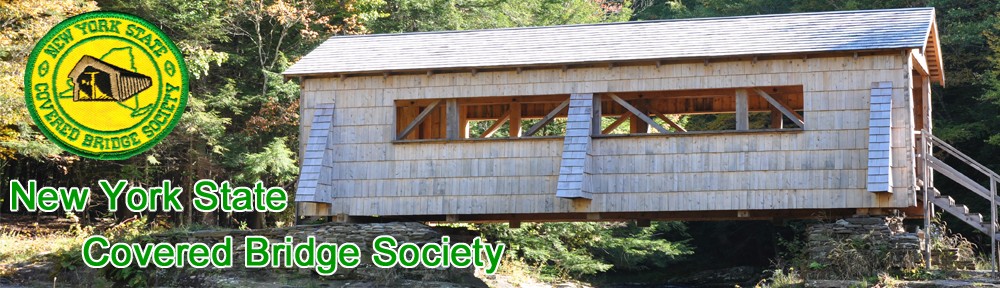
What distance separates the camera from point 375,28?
3334 cm

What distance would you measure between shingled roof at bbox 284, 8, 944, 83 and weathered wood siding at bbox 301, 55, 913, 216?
288mm

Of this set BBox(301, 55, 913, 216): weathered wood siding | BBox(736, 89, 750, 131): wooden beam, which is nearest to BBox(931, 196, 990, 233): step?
BBox(301, 55, 913, 216): weathered wood siding

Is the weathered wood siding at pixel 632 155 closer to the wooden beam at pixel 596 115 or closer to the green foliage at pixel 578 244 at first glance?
the wooden beam at pixel 596 115

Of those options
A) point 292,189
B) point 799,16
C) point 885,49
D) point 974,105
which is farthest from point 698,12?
point 885,49

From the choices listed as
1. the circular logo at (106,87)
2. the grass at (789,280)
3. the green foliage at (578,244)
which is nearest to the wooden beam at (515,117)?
the green foliage at (578,244)

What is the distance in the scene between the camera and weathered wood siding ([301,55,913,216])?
19641mm

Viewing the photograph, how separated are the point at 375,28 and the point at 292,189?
4920 millimetres

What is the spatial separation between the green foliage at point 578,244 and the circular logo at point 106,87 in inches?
563

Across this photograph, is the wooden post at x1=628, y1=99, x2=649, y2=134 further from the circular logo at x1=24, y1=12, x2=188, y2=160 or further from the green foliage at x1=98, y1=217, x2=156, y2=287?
the circular logo at x1=24, y1=12, x2=188, y2=160

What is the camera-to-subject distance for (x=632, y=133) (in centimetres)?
2131

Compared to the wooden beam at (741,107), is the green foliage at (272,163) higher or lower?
lower

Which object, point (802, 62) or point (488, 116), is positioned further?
point (488, 116)

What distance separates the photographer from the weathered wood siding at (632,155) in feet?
64.4

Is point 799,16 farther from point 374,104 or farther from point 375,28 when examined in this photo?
point 375,28
